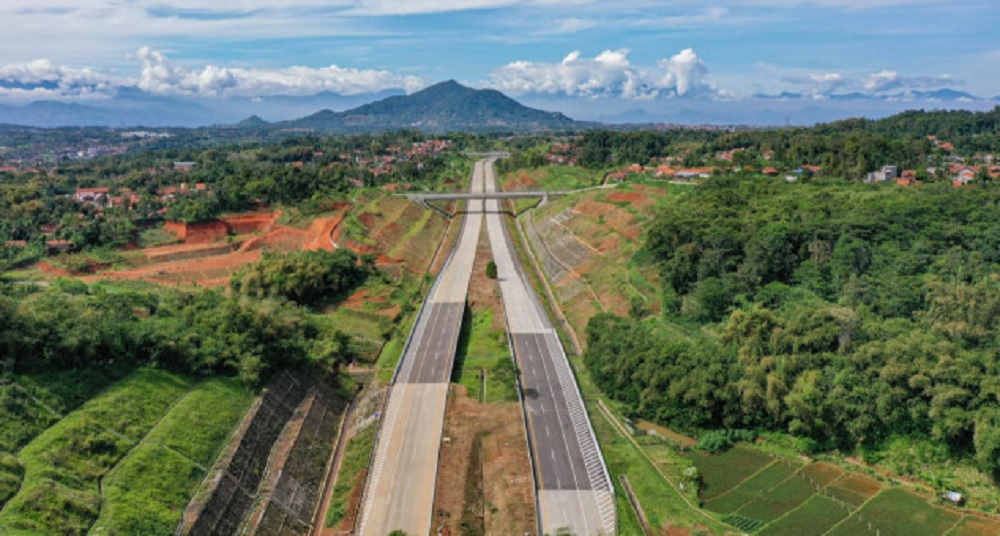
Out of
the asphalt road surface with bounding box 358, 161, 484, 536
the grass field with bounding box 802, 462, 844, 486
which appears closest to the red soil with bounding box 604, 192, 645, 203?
the asphalt road surface with bounding box 358, 161, 484, 536

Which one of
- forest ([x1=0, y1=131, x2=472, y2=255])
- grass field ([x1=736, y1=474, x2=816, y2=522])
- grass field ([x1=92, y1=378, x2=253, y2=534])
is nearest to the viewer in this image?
grass field ([x1=92, y1=378, x2=253, y2=534])

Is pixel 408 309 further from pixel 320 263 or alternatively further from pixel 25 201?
pixel 25 201

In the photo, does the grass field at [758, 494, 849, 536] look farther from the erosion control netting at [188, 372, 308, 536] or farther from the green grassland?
the green grassland

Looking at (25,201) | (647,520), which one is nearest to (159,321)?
(647,520)

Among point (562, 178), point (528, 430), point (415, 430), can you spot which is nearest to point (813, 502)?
point (528, 430)

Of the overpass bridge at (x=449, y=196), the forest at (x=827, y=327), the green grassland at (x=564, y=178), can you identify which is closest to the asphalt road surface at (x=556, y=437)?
the forest at (x=827, y=327)

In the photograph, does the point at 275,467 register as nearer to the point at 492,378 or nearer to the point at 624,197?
the point at 492,378
